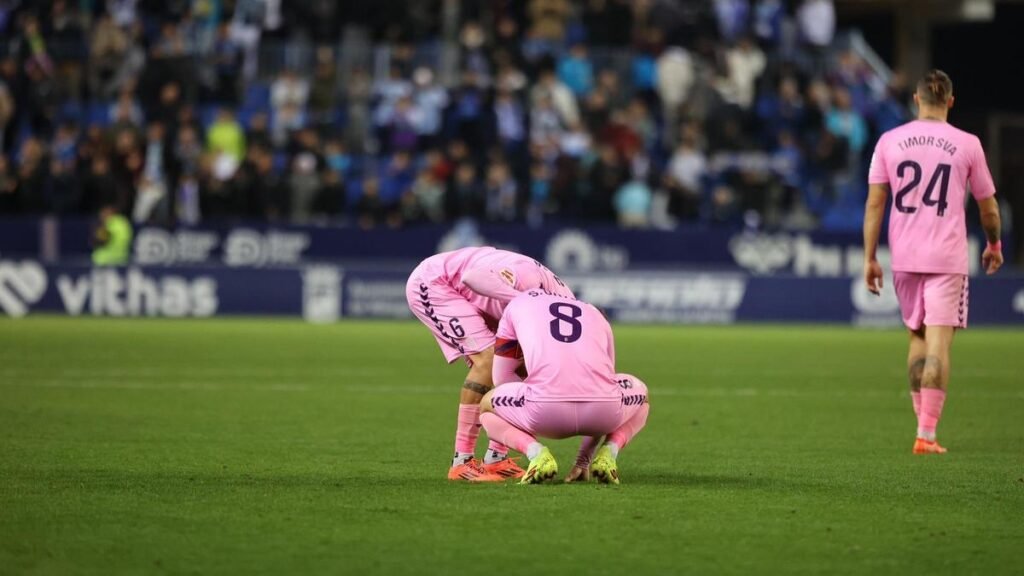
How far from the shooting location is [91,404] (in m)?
13.4

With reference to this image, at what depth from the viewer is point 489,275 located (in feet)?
29.1

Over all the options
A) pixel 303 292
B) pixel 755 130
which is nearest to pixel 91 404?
pixel 303 292

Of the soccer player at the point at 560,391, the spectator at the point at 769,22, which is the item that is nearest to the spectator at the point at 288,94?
the spectator at the point at 769,22

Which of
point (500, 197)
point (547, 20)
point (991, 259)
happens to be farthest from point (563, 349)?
point (547, 20)

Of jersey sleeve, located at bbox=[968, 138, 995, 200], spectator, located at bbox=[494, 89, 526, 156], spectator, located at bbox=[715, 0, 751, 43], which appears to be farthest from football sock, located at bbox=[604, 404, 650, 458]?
spectator, located at bbox=[715, 0, 751, 43]

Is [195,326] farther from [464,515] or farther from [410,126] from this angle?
[464,515]

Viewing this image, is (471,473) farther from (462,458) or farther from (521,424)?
(521,424)

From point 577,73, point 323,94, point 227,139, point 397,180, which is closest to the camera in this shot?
point 397,180

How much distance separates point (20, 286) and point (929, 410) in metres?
18.0

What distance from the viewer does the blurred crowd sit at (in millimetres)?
26875

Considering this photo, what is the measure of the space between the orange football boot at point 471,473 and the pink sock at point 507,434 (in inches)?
12.1

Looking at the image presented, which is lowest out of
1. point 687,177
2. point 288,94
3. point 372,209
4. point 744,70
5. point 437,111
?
point 372,209

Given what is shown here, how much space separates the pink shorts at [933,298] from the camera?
10500 millimetres

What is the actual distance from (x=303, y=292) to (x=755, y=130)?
26.4 ft
